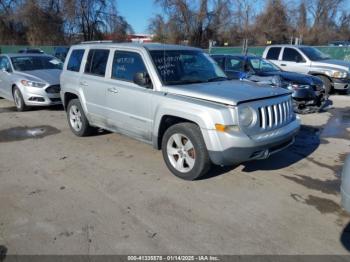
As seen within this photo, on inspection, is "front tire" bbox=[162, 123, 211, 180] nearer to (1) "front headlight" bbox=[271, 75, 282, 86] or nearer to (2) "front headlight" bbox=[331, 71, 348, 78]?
(1) "front headlight" bbox=[271, 75, 282, 86]

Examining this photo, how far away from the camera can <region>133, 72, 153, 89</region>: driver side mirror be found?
16.1 feet

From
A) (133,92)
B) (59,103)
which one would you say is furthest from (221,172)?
(59,103)

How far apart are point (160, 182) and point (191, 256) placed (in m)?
1.65

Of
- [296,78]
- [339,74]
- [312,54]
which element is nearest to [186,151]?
[296,78]

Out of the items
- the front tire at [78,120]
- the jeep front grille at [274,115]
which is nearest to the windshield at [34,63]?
the front tire at [78,120]

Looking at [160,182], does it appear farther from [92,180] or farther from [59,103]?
[59,103]

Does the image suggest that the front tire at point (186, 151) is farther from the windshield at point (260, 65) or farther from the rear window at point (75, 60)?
the windshield at point (260, 65)

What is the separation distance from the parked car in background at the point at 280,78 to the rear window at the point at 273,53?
3012 mm

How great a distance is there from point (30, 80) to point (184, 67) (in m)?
5.67

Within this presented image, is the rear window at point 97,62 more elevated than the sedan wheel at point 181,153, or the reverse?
the rear window at point 97,62

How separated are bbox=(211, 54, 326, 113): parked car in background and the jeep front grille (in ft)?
11.2

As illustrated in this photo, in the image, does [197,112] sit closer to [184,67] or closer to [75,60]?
[184,67]

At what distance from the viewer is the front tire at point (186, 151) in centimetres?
438

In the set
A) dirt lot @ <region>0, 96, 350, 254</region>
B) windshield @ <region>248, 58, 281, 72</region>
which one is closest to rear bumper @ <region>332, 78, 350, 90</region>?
windshield @ <region>248, 58, 281, 72</region>
